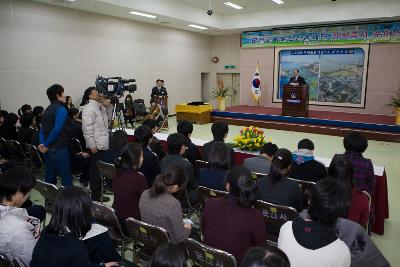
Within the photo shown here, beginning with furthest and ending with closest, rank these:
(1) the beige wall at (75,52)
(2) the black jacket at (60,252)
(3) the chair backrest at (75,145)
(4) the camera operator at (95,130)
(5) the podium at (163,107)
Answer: (5) the podium at (163,107), (1) the beige wall at (75,52), (3) the chair backrest at (75,145), (4) the camera operator at (95,130), (2) the black jacket at (60,252)

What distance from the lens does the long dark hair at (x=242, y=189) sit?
1.79 meters

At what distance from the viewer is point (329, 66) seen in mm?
10484

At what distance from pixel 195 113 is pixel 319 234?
27.9ft

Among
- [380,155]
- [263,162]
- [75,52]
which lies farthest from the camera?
[75,52]

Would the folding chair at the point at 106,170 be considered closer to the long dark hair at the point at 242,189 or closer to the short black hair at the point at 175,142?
the short black hair at the point at 175,142

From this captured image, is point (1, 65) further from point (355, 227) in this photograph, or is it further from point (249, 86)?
point (249, 86)

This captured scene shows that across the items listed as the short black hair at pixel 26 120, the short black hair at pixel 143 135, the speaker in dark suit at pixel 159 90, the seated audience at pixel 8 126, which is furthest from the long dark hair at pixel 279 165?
the speaker in dark suit at pixel 159 90

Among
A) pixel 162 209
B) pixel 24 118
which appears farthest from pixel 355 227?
pixel 24 118

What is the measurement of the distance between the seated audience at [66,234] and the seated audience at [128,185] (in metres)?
0.84

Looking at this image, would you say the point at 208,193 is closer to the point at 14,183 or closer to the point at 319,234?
the point at 319,234

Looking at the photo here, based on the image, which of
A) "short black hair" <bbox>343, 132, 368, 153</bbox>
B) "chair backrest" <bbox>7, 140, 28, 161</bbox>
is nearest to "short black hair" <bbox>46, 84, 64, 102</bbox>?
"chair backrest" <bbox>7, 140, 28, 161</bbox>

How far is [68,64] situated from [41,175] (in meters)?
4.04

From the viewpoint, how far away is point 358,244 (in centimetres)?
176

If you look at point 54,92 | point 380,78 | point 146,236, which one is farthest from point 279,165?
point 380,78
